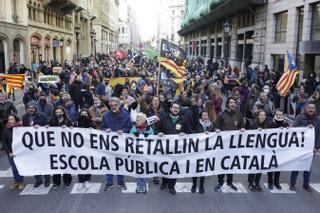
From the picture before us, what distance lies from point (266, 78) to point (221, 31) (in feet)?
74.4

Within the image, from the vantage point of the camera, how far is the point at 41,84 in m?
16.6

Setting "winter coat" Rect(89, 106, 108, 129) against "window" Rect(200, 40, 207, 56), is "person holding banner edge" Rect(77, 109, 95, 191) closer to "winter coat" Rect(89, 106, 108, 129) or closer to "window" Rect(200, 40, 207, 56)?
"winter coat" Rect(89, 106, 108, 129)

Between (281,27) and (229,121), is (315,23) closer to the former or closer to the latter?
(281,27)

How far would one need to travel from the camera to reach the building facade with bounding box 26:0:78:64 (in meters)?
31.2

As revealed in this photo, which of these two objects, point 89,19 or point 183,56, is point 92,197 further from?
point 89,19

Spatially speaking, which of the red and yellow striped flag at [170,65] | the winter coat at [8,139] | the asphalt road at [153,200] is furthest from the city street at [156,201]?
the red and yellow striped flag at [170,65]

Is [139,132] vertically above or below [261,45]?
below

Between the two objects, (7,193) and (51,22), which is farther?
(51,22)

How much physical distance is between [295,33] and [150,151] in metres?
16.0

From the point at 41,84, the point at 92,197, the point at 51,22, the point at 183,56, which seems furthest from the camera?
the point at 51,22

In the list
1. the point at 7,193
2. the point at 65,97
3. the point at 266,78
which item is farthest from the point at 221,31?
the point at 7,193

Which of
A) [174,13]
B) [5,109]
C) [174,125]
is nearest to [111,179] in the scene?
[174,125]

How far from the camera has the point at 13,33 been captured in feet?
Answer: 86.5

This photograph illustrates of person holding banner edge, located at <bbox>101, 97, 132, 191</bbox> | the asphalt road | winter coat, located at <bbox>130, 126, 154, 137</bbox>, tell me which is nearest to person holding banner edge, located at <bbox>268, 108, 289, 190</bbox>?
the asphalt road
